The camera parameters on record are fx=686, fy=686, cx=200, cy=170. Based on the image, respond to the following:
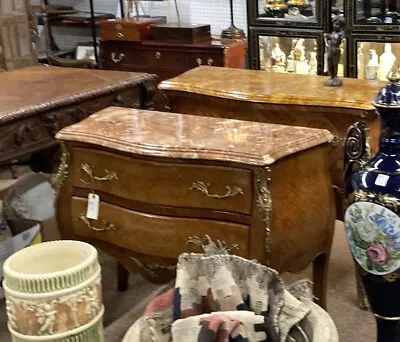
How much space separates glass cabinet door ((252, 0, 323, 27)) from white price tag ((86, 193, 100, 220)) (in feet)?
7.53

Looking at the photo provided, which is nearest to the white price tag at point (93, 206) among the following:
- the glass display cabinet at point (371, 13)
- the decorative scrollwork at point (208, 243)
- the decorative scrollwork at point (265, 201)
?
the decorative scrollwork at point (208, 243)

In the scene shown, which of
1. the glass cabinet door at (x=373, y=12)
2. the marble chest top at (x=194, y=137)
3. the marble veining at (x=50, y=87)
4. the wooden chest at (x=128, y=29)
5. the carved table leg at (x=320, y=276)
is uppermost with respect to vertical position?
the glass cabinet door at (x=373, y=12)

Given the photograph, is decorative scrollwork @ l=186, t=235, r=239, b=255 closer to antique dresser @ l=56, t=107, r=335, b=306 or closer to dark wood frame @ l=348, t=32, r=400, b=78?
antique dresser @ l=56, t=107, r=335, b=306

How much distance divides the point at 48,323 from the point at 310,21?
303 centimetres

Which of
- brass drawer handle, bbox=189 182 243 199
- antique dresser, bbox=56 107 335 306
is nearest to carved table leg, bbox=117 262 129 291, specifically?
antique dresser, bbox=56 107 335 306

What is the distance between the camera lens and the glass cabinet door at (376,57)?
380 cm

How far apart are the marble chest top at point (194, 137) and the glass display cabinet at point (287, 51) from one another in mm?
1963

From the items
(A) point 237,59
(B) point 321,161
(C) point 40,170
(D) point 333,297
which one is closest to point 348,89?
(B) point 321,161

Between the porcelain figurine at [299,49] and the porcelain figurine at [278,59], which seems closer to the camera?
the porcelain figurine at [299,49]

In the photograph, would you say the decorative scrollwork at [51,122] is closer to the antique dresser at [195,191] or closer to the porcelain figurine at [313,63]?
the antique dresser at [195,191]

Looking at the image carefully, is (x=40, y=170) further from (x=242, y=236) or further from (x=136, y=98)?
(x=242, y=236)

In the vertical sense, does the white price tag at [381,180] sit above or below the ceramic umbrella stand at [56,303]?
above

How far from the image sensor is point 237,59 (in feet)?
15.5

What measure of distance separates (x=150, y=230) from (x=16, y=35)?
2945 millimetres
